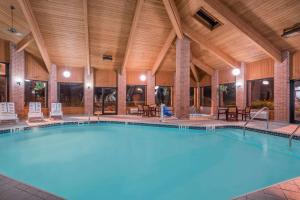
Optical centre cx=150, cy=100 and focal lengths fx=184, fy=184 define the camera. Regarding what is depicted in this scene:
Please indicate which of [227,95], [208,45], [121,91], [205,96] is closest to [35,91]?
[121,91]

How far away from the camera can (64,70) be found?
13141 millimetres

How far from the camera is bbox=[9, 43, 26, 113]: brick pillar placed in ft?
33.6

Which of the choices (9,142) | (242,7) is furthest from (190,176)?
(242,7)

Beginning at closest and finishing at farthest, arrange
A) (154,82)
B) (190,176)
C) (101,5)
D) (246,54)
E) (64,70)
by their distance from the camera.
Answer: (190,176), (101,5), (246,54), (64,70), (154,82)

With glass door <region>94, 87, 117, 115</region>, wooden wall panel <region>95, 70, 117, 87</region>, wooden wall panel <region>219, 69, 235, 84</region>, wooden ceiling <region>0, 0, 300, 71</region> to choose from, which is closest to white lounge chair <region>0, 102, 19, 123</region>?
wooden ceiling <region>0, 0, 300, 71</region>

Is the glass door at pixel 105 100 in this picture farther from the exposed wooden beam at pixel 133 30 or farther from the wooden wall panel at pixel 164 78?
the wooden wall panel at pixel 164 78

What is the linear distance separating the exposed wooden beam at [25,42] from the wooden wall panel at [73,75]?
2956 mm

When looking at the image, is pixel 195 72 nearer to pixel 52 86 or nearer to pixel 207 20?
pixel 207 20

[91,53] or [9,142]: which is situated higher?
[91,53]

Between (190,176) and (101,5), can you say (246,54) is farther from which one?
(190,176)

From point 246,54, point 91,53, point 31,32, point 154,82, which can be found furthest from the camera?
point 154,82

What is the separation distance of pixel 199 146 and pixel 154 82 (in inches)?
365

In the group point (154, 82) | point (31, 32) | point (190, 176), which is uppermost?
point (31, 32)

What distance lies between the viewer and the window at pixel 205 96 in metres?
15.2
